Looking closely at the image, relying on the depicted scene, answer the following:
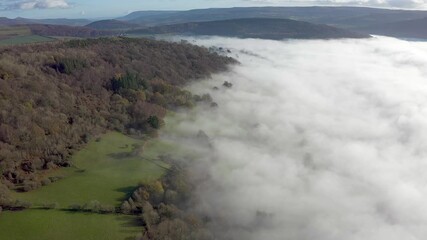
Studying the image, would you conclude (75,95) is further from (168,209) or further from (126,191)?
(168,209)

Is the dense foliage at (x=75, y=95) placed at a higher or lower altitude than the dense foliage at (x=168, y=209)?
higher

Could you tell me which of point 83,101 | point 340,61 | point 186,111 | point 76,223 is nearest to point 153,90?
point 186,111

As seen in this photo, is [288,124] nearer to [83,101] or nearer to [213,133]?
[213,133]

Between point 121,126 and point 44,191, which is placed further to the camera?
point 121,126

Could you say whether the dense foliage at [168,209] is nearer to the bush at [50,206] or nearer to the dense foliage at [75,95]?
the bush at [50,206]

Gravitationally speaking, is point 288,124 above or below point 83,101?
below

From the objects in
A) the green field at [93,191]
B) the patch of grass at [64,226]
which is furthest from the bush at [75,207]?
the patch of grass at [64,226]

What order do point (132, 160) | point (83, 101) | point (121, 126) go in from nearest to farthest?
1. point (132, 160)
2. point (121, 126)
3. point (83, 101)

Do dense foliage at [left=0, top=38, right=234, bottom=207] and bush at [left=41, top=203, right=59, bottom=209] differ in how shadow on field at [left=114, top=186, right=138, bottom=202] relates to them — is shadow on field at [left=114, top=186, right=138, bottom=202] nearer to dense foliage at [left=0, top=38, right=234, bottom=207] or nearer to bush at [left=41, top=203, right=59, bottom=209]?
bush at [left=41, top=203, right=59, bottom=209]
